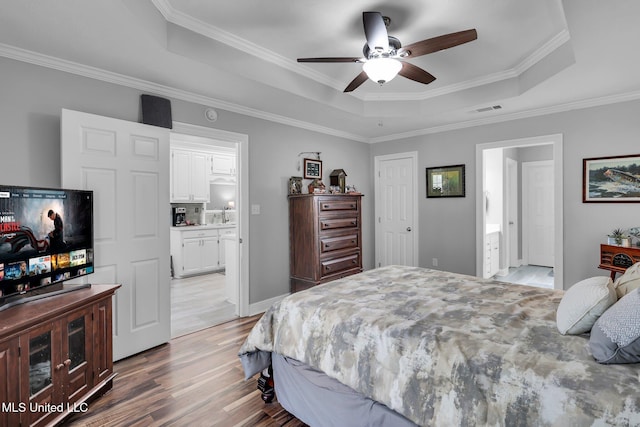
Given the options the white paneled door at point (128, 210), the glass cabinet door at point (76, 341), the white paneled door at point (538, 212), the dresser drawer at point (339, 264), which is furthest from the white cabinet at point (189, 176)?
the white paneled door at point (538, 212)

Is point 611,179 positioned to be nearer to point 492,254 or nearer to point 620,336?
point 492,254

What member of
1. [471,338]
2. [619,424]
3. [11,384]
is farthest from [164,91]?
[619,424]

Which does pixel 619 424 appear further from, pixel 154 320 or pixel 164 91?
pixel 164 91

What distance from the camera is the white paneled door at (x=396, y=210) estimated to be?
204 inches

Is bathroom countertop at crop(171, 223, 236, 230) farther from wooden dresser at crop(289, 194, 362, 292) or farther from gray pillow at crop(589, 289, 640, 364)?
gray pillow at crop(589, 289, 640, 364)

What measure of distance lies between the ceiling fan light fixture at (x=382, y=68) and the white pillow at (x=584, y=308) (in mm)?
1716

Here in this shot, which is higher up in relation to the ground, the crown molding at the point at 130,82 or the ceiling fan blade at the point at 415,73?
the crown molding at the point at 130,82

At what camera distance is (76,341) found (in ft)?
6.67

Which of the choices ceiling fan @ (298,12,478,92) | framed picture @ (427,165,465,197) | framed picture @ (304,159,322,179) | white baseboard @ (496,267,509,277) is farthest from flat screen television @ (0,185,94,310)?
white baseboard @ (496,267,509,277)

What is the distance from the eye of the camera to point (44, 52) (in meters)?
2.42

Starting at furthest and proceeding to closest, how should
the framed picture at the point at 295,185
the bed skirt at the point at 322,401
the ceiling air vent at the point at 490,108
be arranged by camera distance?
1. the framed picture at the point at 295,185
2. the ceiling air vent at the point at 490,108
3. the bed skirt at the point at 322,401

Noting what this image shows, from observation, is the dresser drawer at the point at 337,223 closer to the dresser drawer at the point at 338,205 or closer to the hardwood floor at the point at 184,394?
the dresser drawer at the point at 338,205

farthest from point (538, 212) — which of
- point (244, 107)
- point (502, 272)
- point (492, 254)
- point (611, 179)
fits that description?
point (244, 107)

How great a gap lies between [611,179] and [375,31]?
3309 mm
